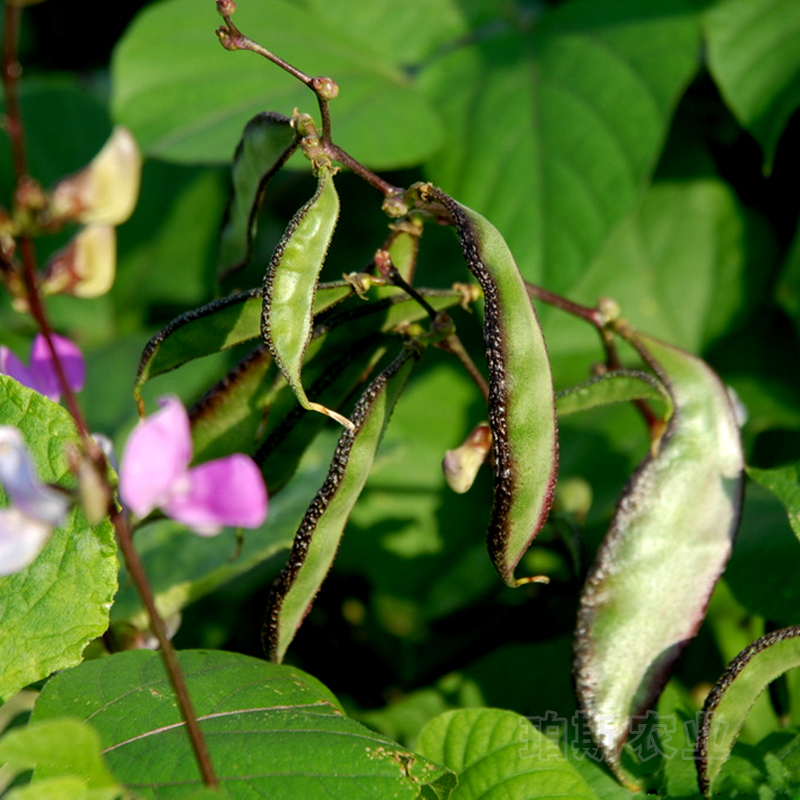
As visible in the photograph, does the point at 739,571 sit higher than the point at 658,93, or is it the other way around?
the point at 658,93

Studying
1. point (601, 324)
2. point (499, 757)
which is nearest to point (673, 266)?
point (601, 324)

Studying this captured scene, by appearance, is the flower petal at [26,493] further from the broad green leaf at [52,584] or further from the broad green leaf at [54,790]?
the broad green leaf at [52,584]

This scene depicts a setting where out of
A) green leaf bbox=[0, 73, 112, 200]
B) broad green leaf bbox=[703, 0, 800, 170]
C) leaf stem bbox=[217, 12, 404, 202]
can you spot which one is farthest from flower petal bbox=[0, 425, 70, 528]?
green leaf bbox=[0, 73, 112, 200]

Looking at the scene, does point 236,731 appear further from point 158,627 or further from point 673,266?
point 673,266

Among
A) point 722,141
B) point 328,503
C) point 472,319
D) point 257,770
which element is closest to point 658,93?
point 722,141

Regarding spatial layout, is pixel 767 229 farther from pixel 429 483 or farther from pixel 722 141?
pixel 429 483

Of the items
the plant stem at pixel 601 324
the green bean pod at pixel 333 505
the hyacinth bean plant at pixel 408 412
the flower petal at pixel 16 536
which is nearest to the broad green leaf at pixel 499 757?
the hyacinth bean plant at pixel 408 412
